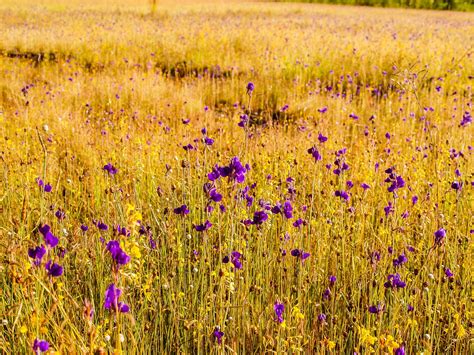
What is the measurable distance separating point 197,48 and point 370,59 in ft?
12.4

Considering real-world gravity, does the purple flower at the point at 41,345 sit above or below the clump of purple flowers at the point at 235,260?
above

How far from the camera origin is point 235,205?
8.64 ft

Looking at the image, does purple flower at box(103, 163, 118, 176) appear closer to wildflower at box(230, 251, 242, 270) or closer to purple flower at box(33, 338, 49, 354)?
wildflower at box(230, 251, 242, 270)

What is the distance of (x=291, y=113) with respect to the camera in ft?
21.6

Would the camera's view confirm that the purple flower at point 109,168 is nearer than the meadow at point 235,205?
No

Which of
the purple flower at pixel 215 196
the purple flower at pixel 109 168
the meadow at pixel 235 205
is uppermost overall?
the purple flower at pixel 215 196

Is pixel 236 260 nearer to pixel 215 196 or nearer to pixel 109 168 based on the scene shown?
pixel 215 196

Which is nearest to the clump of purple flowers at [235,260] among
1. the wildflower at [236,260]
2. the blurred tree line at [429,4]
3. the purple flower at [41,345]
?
the wildflower at [236,260]

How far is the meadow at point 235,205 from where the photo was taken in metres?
1.93

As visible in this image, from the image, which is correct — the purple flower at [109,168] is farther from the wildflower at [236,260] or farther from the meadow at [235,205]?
the wildflower at [236,260]

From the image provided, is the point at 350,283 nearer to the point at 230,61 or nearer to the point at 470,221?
the point at 470,221

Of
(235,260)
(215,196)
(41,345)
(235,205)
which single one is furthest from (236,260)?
(41,345)

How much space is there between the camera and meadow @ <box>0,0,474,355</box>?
193 cm

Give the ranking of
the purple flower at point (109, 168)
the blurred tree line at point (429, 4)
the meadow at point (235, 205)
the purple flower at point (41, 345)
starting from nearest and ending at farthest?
the purple flower at point (41, 345)
the meadow at point (235, 205)
the purple flower at point (109, 168)
the blurred tree line at point (429, 4)
